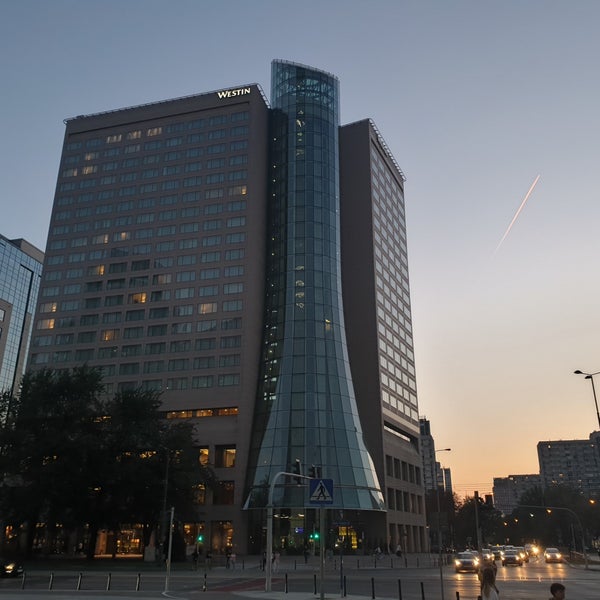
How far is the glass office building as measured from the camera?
15375 centimetres

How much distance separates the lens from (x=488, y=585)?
39.3 feet

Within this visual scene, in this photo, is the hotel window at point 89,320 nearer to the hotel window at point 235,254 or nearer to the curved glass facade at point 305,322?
the hotel window at point 235,254

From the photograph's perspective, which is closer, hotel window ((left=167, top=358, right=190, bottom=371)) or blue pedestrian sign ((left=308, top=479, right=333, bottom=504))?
blue pedestrian sign ((left=308, top=479, right=333, bottom=504))

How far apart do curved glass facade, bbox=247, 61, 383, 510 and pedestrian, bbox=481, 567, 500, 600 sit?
65435 mm

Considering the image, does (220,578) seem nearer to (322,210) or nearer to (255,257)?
(255,257)

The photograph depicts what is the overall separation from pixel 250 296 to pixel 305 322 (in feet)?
31.4

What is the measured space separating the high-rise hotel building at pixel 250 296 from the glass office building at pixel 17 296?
2368 inches

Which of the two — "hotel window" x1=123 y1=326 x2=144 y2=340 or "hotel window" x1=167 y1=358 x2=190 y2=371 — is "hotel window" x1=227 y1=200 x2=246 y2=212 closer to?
"hotel window" x1=123 y1=326 x2=144 y2=340

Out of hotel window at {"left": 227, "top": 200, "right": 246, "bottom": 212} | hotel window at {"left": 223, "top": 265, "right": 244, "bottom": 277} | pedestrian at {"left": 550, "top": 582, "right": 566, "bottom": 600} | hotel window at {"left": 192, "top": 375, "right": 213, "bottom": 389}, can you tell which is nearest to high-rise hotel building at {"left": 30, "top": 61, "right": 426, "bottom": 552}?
hotel window at {"left": 192, "top": 375, "right": 213, "bottom": 389}

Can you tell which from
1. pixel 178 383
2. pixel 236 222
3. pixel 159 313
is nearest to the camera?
pixel 178 383

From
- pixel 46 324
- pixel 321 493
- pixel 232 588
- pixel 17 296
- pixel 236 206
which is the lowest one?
pixel 232 588

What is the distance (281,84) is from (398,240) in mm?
41455

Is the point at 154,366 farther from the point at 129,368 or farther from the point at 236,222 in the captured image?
the point at 236,222

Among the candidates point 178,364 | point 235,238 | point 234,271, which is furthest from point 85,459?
point 235,238
